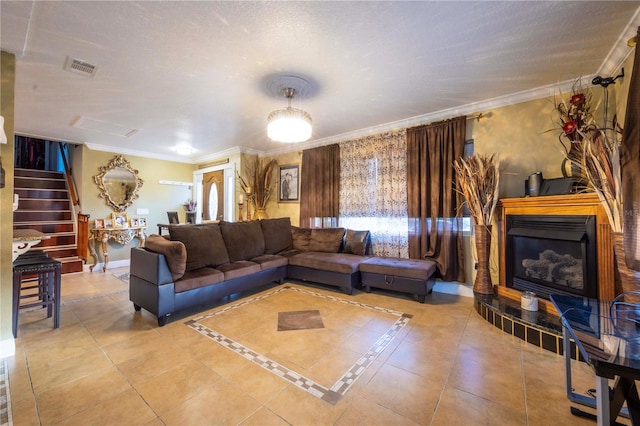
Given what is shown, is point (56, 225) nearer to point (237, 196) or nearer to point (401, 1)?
point (237, 196)

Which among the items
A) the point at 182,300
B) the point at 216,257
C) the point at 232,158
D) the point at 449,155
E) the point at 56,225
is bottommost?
the point at 182,300

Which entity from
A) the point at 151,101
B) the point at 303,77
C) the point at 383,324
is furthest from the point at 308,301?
the point at 151,101

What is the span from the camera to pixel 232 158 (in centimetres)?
564

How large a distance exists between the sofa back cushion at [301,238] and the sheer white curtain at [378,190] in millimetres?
642

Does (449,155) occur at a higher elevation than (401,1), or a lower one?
lower

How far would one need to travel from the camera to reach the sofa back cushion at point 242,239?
12.1ft

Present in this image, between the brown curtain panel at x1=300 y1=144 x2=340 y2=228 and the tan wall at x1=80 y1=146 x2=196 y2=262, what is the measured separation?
3538 mm

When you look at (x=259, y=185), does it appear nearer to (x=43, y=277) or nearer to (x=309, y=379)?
(x=43, y=277)

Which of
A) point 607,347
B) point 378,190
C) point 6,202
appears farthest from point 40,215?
point 607,347

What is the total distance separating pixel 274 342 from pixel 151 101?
321 cm

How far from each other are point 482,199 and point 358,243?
182 centimetres

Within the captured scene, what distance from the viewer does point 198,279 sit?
2.84 metres

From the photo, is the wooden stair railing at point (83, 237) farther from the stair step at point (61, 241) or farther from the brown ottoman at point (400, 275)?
the brown ottoman at point (400, 275)

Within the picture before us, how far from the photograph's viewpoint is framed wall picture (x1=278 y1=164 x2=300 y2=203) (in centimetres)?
527
